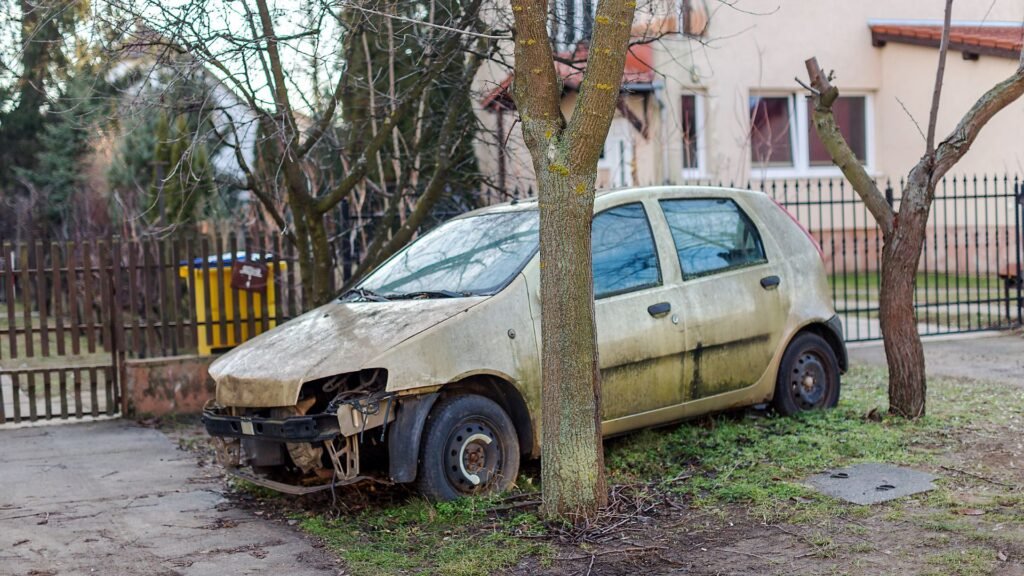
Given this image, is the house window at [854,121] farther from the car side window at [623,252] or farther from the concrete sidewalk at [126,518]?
the concrete sidewalk at [126,518]

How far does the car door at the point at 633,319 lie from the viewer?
21.2ft

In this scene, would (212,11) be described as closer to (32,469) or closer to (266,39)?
(266,39)

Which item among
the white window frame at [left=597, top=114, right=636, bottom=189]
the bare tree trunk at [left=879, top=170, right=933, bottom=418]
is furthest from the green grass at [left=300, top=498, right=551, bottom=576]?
the white window frame at [left=597, top=114, right=636, bottom=189]

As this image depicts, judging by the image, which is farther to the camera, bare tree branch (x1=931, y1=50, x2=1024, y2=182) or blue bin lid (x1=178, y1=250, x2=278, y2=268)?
blue bin lid (x1=178, y1=250, x2=278, y2=268)

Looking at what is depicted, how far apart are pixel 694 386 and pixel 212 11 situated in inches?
171

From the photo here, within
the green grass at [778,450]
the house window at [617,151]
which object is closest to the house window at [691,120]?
the house window at [617,151]

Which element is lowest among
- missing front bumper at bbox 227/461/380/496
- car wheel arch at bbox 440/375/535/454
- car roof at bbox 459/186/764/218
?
missing front bumper at bbox 227/461/380/496

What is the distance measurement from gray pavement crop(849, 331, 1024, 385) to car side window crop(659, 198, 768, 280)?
A: 339cm

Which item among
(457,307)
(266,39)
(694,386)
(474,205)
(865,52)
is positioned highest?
(865,52)

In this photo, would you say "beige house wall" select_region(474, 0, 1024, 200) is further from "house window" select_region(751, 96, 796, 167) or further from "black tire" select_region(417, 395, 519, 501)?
"black tire" select_region(417, 395, 519, 501)

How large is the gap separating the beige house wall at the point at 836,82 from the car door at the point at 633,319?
10748 mm

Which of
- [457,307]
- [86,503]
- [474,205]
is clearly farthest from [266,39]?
[474,205]

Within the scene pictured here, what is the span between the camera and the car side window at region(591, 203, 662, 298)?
6641 millimetres

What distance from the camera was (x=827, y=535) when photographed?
200 inches
